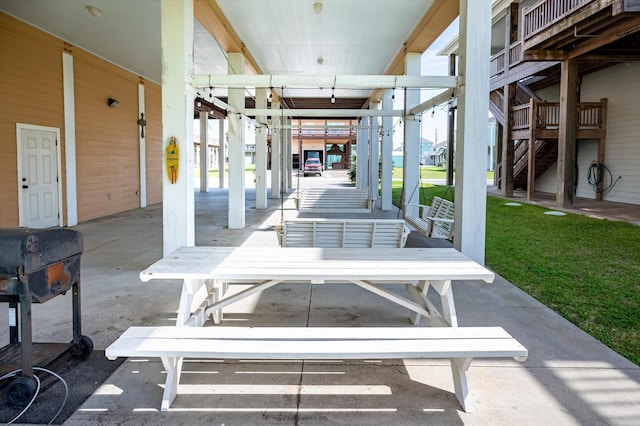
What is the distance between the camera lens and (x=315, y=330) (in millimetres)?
2623

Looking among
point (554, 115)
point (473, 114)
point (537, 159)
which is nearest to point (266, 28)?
point (473, 114)

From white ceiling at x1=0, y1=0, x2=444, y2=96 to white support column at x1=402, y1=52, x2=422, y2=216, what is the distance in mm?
437

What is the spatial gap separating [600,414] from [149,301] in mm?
3700

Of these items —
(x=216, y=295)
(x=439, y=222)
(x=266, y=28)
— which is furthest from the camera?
(x=266, y=28)

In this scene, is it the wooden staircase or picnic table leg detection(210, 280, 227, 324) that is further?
the wooden staircase

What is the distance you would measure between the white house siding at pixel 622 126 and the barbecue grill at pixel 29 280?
46.2ft

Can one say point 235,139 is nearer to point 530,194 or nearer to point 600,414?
point 600,414

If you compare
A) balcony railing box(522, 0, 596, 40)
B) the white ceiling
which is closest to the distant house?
balcony railing box(522, 0, 596, 40)

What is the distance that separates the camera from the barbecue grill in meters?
2.46

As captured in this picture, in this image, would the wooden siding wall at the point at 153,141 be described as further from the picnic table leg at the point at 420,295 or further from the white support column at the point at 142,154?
the picnic table leg at the point at 420,295

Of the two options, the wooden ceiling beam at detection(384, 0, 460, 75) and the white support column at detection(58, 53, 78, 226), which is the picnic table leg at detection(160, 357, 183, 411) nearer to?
the wooden ceiling beam at detection(384, 0, 460, 75)

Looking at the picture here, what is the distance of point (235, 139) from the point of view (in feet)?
29.1

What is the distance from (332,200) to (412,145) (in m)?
2.15

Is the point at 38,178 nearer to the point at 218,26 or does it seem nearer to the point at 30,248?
the point at 218,26
